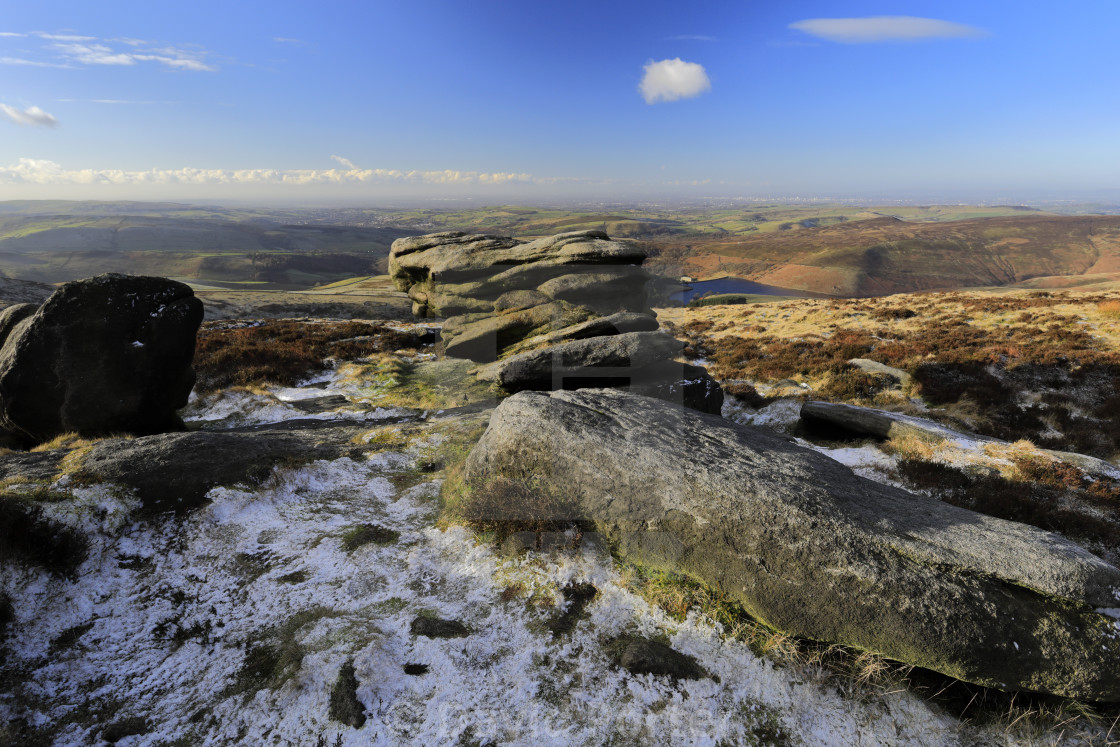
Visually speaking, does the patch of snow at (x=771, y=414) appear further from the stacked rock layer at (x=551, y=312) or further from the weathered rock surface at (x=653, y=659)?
the weathered rock surface at (x=653, y=659)

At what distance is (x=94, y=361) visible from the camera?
14852 millimetres

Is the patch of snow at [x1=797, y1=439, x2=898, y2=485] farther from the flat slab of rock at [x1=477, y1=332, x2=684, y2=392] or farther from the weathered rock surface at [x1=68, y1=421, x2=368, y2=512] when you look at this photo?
the weathered rock surface at [x1=68, y1=421, x2=368, y2=512]

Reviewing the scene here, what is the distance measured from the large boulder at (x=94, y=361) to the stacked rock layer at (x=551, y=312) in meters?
11.8

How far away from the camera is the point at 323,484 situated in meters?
11.7

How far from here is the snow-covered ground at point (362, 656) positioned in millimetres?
5941

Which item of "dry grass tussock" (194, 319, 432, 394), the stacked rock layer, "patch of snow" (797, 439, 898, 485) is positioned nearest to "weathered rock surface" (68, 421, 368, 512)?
the stacked rock layer

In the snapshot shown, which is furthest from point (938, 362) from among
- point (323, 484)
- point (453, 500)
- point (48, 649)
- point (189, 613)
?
point (48, 649)

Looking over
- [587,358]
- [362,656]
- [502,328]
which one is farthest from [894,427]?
[362,656]

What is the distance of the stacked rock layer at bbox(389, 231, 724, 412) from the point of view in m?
17.8

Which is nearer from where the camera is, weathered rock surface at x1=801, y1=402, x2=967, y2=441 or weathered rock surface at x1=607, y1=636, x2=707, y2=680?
weathered rock surface at x1=607, y1=636, x2=707, y2=680

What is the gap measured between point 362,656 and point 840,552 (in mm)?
7914

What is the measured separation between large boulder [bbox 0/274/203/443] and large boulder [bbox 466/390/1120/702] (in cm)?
1421

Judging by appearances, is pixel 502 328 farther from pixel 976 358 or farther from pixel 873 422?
pixel 976 358

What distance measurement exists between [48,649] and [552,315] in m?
18.6
